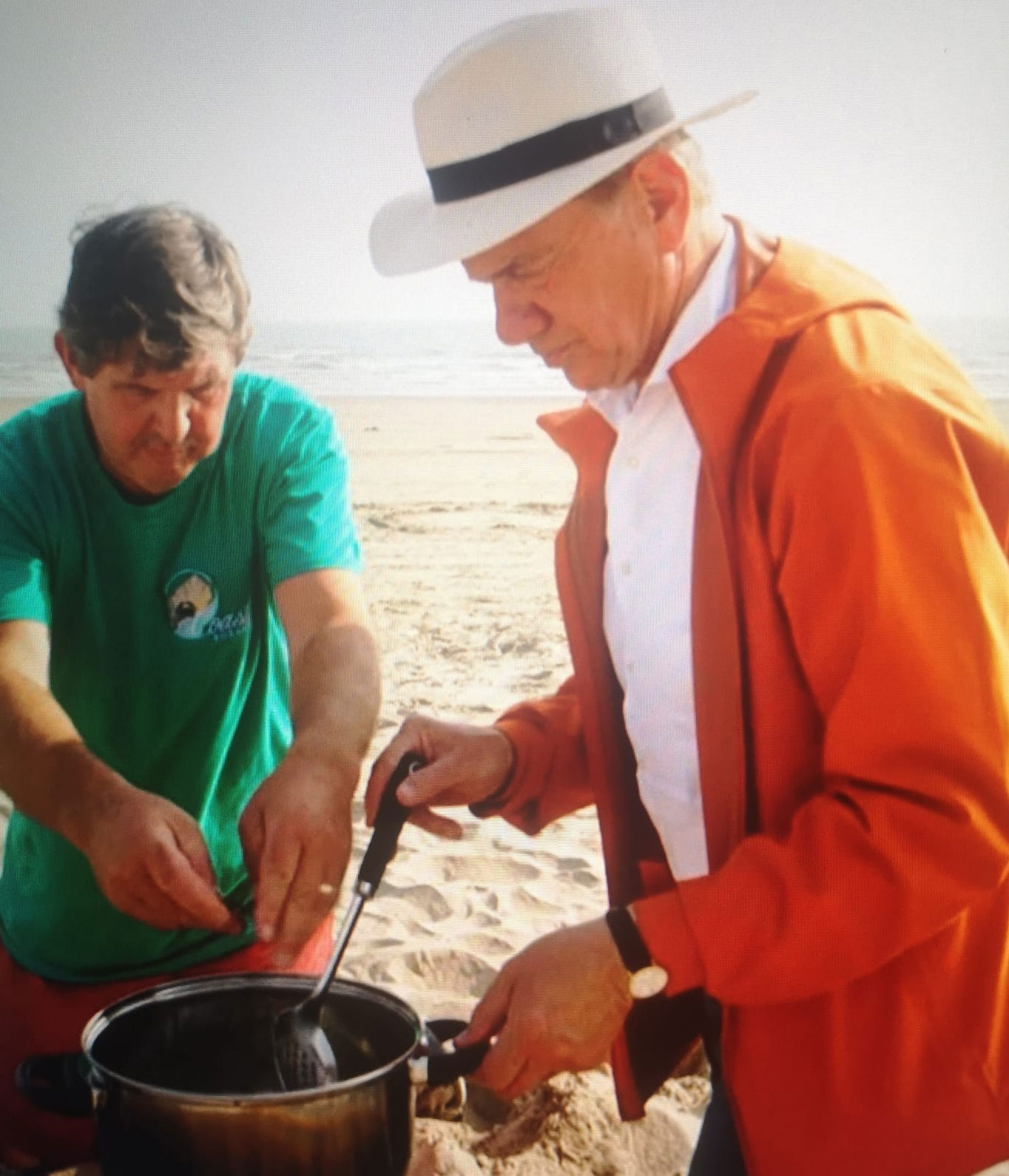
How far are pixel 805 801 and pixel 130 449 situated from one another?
1308mm

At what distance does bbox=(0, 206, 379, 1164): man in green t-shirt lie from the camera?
2.22m

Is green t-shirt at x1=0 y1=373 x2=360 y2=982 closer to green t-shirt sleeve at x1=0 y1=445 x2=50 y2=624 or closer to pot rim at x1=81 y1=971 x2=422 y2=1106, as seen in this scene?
green t-shirt sleeve at x1=0 y1=445 x2=50 y2=624

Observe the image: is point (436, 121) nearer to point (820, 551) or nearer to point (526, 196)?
point (526, 196)

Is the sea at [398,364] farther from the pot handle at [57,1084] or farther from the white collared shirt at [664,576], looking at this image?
the pot handle at [57,1084]

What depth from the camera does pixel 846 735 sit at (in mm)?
1473

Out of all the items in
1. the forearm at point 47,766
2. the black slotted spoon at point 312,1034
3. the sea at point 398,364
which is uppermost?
the forearm at point 47,766

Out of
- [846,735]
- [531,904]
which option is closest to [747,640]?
[846,735]

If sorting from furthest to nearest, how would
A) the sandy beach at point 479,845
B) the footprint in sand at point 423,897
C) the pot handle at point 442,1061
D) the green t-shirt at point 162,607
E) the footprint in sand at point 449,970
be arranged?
the footprint in sand at point 423,897 < the footprint in sand at point 449,970 < the sandy beach at point 479,845 < the green t-shirt at point 162,607 < the pot handle at point 442,1061

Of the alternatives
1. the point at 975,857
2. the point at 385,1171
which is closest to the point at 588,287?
the point at 975,857

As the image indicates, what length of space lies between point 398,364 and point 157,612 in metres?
40.6

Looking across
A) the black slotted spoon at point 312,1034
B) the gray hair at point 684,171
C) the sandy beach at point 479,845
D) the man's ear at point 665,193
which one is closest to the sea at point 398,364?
the sandy beach at point 479,845

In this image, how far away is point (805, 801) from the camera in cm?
161

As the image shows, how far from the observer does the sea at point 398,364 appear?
31.3m

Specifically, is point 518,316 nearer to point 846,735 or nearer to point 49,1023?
point 846,735
